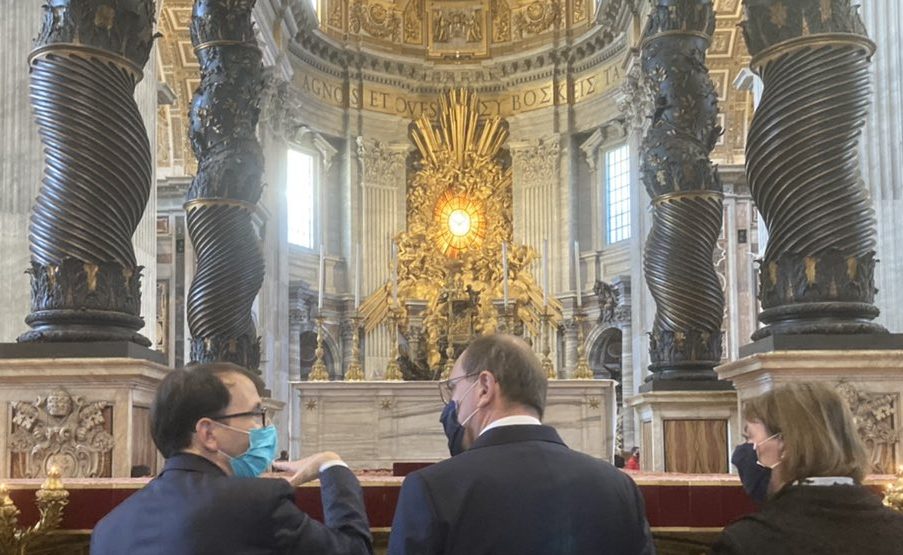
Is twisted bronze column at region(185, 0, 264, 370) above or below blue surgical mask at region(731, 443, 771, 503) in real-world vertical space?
above

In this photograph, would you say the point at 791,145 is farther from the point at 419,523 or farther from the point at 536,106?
the point at 536,106

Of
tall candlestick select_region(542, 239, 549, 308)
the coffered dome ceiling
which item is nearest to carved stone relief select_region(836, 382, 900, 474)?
tall candlestick select_region(542, 239, 549, 308)

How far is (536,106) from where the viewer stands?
3020 centimetres

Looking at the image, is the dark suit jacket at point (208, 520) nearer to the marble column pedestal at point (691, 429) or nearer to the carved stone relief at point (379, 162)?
the marble column pedestal at point (691, 429)

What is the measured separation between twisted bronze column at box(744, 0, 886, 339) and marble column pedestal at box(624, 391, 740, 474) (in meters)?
3.44

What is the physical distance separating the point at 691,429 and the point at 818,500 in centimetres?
626

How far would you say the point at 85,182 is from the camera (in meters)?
5.64

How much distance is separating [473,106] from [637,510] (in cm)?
2833

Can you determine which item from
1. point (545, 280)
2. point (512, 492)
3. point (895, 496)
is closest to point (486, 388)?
point (512, 492)

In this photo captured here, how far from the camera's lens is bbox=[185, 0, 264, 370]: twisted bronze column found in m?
8.88

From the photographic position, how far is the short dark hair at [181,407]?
2787 mm

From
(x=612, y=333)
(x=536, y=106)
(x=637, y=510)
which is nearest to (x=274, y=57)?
(x=536, y=106)

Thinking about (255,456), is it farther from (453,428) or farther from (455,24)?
(455,24)

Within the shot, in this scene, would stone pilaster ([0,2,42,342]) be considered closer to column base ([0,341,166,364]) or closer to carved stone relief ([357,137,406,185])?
column base ([0,341,166,364])
